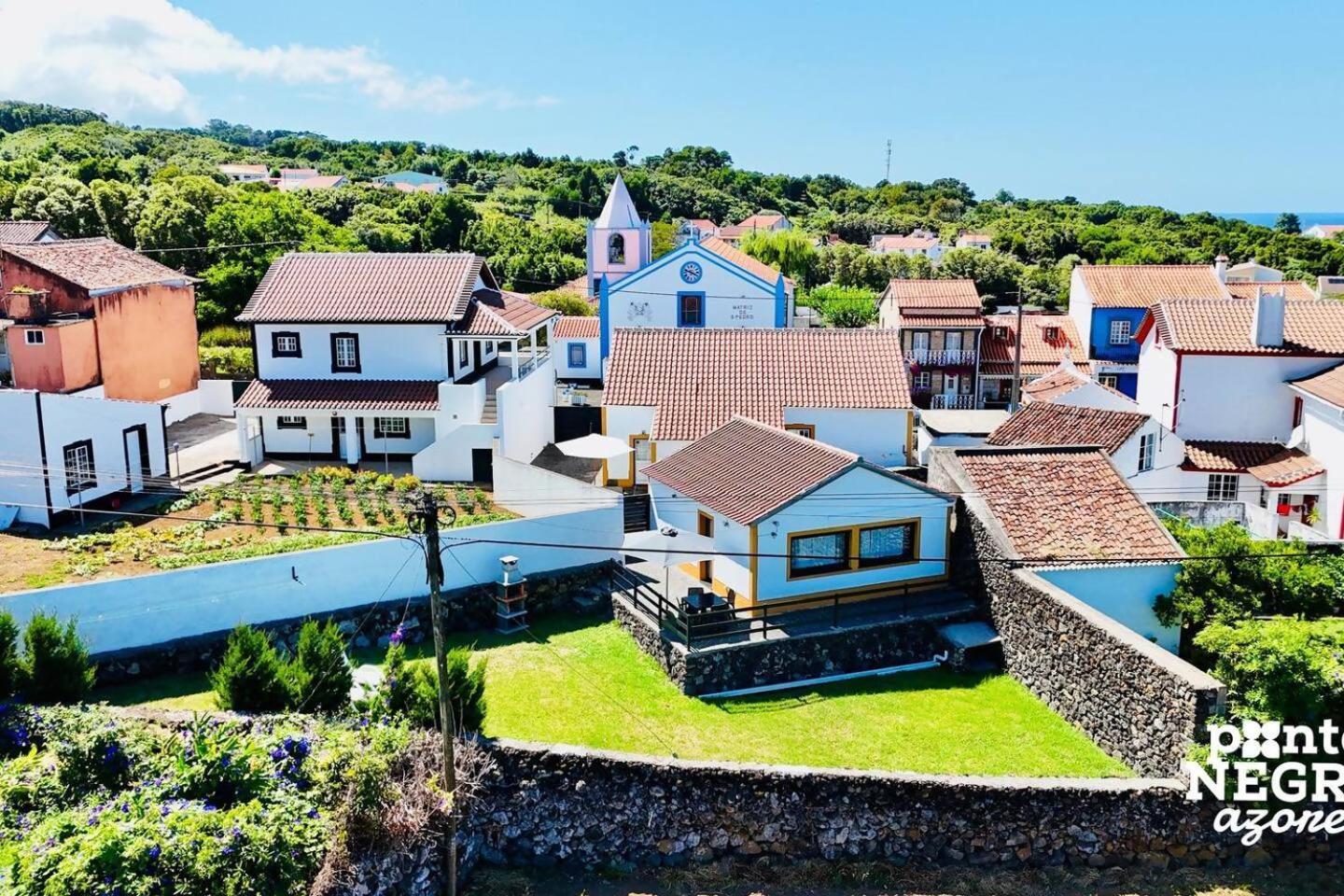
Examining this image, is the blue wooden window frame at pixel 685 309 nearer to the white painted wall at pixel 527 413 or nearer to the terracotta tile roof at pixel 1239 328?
the white painted wall at pixel 527 413

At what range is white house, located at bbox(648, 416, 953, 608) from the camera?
22.4m

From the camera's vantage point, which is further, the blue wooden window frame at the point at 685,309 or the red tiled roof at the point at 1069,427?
the blue wooden window frame at the point at 685,309

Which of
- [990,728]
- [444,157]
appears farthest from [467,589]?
[444,157]

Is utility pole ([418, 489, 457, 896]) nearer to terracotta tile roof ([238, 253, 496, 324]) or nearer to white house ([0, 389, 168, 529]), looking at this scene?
white house ([0, 389, 168, 529])

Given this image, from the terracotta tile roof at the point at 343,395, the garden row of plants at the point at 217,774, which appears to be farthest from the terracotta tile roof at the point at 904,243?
the garden row of plants at the point at 217,774

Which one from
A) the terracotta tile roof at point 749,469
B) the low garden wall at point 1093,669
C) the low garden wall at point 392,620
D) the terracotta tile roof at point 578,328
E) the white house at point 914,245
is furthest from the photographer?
the white house at point 914,245

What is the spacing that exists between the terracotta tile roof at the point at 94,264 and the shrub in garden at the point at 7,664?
19139 millimetres

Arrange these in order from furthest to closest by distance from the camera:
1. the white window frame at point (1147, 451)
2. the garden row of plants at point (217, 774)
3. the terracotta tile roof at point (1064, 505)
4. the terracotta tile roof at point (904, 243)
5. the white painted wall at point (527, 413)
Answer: the terracotta tile roof at point (904, 243) → the white painted wall at point (527, 413) → the white window frame at point (1147, 451) → the terracotta tile roof at point (1064, 505) → the garden row of plants at point (217, 774)

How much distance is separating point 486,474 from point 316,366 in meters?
7.15

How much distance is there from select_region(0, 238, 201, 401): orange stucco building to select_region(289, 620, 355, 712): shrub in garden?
19.5 metres

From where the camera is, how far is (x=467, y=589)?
23453 mm

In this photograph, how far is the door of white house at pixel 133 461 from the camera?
2947 cm

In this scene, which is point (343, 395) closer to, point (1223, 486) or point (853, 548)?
point (853, 548)

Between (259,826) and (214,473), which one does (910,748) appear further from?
(214,473)
